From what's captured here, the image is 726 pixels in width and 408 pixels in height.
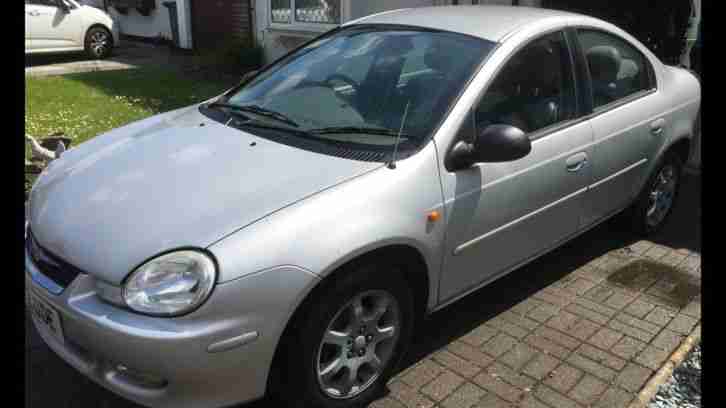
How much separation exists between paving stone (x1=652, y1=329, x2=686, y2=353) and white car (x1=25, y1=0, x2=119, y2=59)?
1246 centimetres

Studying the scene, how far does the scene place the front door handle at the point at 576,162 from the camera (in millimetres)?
3400

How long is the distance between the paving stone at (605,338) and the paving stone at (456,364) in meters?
0.74

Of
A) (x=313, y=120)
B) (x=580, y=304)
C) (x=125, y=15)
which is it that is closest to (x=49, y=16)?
(x=125, y=15)

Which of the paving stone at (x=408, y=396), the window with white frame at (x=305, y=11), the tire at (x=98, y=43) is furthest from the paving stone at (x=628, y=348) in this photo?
the tire at (x=98, y=43)

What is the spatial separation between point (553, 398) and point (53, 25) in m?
12.8

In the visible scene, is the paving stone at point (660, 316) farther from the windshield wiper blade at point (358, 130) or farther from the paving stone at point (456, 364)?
the windshield wiper blade at point (358, 130)

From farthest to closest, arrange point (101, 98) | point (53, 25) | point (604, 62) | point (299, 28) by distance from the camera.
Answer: point (53, 25)
point (299, 28)
point (101, 98)
point (604, 62)

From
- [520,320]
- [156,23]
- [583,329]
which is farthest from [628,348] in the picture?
[156,23]

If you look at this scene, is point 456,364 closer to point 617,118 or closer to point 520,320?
point 520,320

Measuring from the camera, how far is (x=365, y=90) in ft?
10.5

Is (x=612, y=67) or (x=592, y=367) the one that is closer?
(x=592, y=367)

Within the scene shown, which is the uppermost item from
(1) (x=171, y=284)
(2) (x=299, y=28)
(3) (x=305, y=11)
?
(3) (x=305, y=11)

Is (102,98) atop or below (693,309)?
atop

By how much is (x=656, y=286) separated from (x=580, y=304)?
64 centimetres
